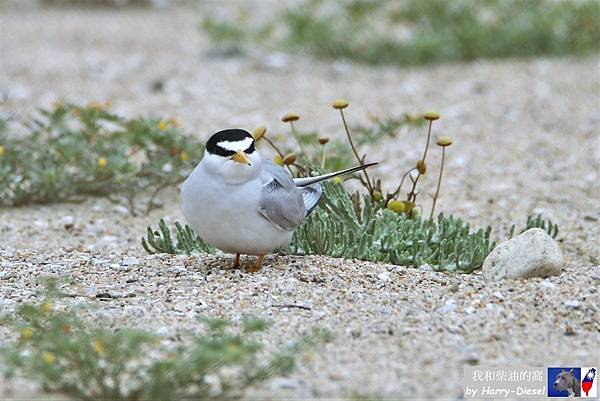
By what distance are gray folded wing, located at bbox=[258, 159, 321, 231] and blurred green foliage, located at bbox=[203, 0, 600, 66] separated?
4.55 m

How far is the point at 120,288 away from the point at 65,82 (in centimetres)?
444

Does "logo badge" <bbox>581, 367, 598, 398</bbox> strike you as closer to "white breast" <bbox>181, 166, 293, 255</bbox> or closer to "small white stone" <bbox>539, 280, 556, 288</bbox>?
"small white stone" <bbox>539, 280, 556, 288</bbox>

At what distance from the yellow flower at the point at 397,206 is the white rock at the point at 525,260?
1.73 feet

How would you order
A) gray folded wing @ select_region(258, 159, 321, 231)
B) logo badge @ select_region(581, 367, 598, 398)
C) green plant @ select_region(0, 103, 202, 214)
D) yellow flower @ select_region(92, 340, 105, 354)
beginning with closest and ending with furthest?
yellow flower @ select_region(92, 340, 105, 354) → logo badge @ select_region(581, 367, 598, 398) → gray folded wing @ select_region(258, 159, 321, 231) → green plant @ select_region(0, 103, 202, 214)

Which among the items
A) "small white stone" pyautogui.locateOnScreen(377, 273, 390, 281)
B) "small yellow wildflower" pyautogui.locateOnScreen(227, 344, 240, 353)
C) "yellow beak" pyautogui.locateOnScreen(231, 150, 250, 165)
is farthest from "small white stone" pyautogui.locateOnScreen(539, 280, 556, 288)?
"small yellow wildflower" pyautogui.locateOnScreen(227, 344, 240, 353)

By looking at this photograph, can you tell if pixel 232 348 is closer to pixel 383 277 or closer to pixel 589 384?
pixel 589 384

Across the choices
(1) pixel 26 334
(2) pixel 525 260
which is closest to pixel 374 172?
(2) pixel 525 260

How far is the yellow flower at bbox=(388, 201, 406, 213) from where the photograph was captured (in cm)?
469

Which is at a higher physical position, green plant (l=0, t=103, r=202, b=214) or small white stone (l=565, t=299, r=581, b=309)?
green plant (l=0, t=103, r=202, b=214)

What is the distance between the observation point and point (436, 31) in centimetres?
892

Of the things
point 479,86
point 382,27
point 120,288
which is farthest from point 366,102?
point 120,288

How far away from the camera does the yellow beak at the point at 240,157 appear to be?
390cm

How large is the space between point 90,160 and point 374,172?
1649 millimetres

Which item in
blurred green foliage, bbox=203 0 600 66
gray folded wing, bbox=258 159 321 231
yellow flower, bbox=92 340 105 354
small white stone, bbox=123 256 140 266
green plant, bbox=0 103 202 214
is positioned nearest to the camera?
yellow flower, bbox=92 340 105 354
